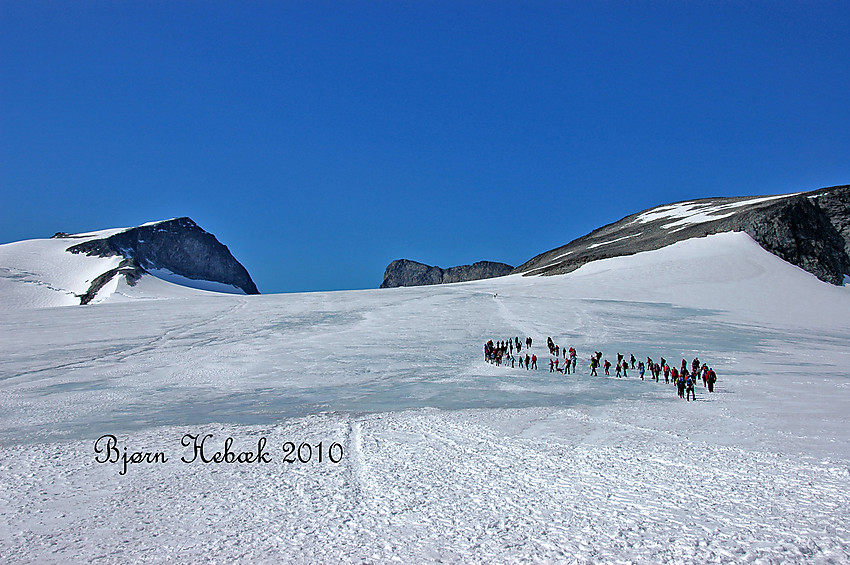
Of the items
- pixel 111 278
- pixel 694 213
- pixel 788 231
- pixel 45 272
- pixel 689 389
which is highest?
pixel 694 213

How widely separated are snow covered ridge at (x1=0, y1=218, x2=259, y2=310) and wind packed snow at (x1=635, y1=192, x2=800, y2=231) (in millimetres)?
77953

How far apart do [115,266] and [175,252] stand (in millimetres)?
30253

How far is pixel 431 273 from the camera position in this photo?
148 meters

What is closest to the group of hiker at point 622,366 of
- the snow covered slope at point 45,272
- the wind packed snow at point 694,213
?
the wind packed snow at point 694,213

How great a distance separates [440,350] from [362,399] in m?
10.5

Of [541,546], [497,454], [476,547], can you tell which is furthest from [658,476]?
[476,547]

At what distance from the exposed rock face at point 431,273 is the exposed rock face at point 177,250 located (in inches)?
1611

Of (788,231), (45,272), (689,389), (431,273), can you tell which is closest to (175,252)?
(45,272)

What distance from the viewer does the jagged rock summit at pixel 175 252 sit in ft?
328

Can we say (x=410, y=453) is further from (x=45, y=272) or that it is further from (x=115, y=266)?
(x=45, y=272)

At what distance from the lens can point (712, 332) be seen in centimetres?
3300

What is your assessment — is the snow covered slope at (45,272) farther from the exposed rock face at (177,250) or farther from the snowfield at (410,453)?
the snowfield at (410,453)

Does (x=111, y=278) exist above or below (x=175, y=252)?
below

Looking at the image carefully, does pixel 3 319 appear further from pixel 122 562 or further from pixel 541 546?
pixel 541 546
